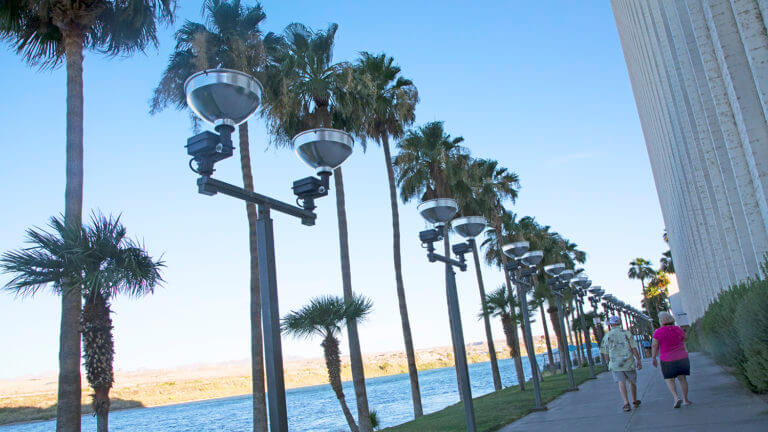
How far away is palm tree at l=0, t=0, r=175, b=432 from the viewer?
11.3 meters

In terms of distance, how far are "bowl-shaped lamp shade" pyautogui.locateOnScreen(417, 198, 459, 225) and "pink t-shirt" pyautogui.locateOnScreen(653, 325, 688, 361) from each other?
4087 millimetres

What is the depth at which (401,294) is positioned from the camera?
2336cm

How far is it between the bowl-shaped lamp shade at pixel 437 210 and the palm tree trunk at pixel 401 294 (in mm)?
12818

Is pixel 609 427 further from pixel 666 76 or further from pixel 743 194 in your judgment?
pixel 666 76

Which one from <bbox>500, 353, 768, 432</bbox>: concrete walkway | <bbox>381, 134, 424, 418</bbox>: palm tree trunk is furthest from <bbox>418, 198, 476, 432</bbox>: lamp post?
<bbox>381, 134, 424, 418</bbox>: palm tree trunk

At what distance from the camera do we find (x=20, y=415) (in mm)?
127438

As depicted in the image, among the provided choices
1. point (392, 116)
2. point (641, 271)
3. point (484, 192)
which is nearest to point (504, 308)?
point (484, 192)

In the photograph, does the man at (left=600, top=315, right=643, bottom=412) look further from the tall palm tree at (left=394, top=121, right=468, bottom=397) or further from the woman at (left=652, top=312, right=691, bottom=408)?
the tall palm tree at (left=394, top=121, right=468, bottom=397)

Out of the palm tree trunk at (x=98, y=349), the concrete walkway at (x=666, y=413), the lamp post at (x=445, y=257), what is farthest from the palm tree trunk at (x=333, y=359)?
the lamp post at (x=445, y=257)

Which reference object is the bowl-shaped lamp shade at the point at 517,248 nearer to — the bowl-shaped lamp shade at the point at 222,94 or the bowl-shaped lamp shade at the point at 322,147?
the bowl-shaped lamp shade at the point at 322,147

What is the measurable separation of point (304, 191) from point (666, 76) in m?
15.4

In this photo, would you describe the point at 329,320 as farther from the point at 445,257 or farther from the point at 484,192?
the point at 484,192

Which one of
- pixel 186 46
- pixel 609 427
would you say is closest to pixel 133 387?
pixel 186 46

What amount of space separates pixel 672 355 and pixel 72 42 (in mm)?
15379
